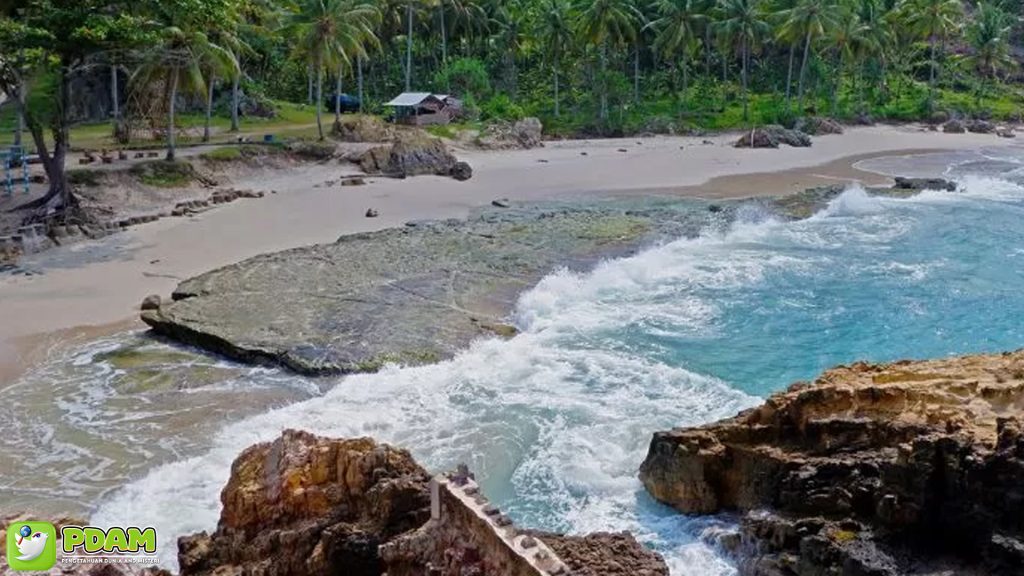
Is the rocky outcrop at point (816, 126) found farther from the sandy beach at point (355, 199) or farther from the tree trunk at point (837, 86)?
the tree trunk at point (837, 86)

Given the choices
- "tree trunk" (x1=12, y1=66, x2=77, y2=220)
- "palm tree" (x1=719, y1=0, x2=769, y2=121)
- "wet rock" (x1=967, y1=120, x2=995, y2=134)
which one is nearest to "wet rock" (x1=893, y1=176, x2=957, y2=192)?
"palm tree" (x1=719, y1=0, x2=769, y2=121)

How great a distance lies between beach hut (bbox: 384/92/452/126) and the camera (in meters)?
65.2

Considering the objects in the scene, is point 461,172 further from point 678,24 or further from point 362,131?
point 678,24

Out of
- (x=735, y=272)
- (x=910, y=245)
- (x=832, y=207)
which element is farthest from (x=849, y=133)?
(x=735, y=272)

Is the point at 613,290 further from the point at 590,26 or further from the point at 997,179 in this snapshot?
the point at 590,26

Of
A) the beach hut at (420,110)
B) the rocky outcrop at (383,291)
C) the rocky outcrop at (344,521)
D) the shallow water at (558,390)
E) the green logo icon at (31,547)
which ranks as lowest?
the shallow water at (558,390)

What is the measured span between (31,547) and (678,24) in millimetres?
71306

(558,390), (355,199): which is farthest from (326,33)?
(558,390)

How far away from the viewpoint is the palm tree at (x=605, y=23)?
231 feet

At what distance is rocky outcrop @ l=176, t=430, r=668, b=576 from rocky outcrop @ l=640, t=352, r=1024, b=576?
92.9 inches

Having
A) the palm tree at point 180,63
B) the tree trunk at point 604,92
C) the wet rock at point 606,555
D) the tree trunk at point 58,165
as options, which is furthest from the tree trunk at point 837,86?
the wet rock at point 606,555

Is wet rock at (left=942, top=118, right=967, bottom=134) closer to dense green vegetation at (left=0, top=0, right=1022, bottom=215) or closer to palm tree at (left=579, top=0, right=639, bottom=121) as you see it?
dense green vegetation at (left=0, top=0, right=1022, bottom=215)

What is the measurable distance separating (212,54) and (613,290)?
26.6 m

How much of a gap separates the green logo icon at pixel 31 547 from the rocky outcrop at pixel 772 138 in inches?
2436
